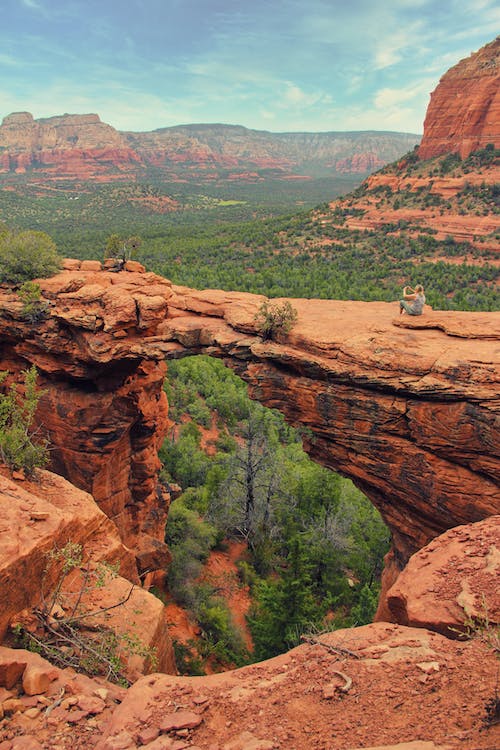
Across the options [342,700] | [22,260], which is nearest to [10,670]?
[342,700]

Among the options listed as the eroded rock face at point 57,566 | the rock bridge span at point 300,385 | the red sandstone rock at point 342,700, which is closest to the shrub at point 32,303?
the rock bridge span at point 300,385

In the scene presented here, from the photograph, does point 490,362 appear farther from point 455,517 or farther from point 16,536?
point 16,536

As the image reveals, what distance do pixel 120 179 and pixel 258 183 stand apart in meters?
58.8

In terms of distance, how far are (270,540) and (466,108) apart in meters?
70.7

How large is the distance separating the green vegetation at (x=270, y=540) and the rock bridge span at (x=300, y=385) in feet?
8.21

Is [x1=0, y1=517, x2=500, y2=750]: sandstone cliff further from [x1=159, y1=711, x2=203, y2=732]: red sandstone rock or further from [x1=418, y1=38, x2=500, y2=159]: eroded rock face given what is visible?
[x1=418, y1=38, x2=500, y2=159]: eroded rock face

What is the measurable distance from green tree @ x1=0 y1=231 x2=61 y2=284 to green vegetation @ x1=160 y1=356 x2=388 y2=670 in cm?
1087

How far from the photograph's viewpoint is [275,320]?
11820 millimetres

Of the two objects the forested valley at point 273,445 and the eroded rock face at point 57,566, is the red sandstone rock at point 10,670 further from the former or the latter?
the forested valley at point 273,445

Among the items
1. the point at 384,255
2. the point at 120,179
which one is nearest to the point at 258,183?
the point at 120,179

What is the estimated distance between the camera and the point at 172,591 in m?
16.7

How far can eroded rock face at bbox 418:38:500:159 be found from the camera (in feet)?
203

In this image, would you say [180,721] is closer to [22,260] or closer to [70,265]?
[22,260]

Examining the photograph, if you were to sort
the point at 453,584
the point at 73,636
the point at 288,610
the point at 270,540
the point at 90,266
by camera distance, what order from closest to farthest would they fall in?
the point at 73,636
the point at 453,584
the point at 288,610
the point at 90,266
the point at 270,540
